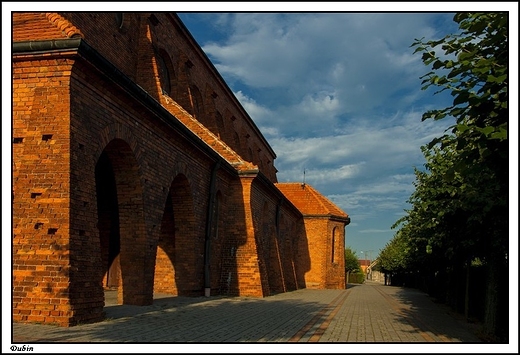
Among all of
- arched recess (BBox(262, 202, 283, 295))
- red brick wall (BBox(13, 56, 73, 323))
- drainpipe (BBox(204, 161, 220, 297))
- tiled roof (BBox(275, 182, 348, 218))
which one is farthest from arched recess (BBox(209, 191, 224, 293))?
tiled roof (BBox(275, 182, 348, 218))

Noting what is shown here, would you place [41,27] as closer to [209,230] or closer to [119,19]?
[119,19]

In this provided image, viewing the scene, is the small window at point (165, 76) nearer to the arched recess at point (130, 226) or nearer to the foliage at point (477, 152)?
the arched recess at point (130, 226)

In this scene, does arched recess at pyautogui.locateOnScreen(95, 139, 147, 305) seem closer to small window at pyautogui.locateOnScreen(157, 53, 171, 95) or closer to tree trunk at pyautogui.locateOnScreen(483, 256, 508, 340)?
tree trunk at pyautogui.locateOnScreen(483, 256, 508, 340)

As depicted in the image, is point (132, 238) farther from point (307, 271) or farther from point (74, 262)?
point (307, 271)

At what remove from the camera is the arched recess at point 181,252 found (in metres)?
15.2

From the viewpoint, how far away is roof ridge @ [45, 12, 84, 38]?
9086 millimetres

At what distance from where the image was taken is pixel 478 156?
560 cm

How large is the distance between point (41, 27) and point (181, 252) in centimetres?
835

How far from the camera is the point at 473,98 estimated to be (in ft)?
17.5

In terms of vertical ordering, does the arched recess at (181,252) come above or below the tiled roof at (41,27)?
below

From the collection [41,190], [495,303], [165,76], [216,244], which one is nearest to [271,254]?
[216,244]

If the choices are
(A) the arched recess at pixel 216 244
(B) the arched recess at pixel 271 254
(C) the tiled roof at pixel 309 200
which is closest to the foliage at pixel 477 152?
(A) the arched recess at pixel 216 244

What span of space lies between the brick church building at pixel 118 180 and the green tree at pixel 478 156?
19.8 ft

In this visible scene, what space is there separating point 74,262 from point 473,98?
21.8 ft
